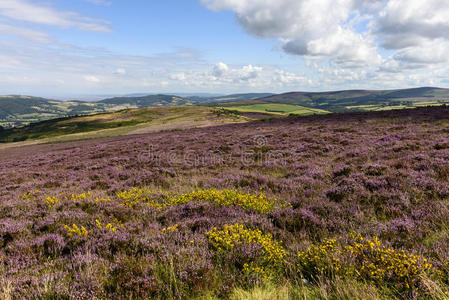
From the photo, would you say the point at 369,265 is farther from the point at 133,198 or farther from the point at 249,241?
the point at 133,198

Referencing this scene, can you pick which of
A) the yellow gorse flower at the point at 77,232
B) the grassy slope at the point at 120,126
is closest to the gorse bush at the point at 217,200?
the yellow gorse flower at the point at 77,232

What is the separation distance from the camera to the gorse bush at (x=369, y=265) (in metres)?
2.58

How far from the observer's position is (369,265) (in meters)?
2.83

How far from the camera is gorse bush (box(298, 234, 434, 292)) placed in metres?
2.58

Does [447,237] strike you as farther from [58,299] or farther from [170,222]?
[58,299]

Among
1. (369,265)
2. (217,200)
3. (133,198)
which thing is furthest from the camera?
(133,198)

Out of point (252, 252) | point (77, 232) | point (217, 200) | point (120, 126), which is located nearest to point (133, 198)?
point (77, 232)

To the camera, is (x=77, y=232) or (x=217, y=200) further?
(x=217, y=200)

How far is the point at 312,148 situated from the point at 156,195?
10.5 metres

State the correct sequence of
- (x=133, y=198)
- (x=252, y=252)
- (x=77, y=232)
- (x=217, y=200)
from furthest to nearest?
(x=133, y=198)
(x=217, y=200)
(x=77, y=232)
(x=252, y=252)

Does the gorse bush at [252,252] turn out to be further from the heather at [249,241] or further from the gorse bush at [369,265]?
the gorse bush at [369,265]

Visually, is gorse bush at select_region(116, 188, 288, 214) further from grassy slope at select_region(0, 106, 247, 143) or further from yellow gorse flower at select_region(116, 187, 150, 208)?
grassy slope at select_region(0, 106, 247, 143)

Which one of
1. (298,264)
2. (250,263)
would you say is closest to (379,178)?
(298,264)

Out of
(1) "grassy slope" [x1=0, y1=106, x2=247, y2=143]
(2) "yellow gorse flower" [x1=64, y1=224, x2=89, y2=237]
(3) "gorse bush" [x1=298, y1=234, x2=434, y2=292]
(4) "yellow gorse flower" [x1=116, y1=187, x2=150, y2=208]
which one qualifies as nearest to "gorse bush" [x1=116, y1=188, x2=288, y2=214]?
(4) "yellow gorse flower" [x1=116, y1=187, x2=150, y2=208]
